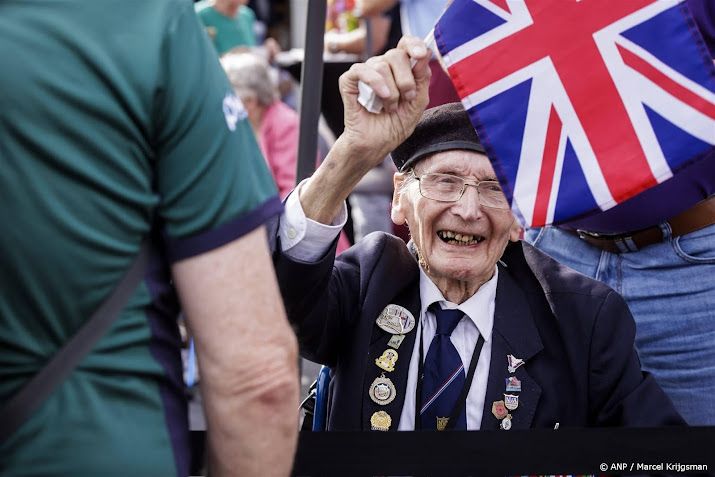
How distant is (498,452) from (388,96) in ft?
2.31

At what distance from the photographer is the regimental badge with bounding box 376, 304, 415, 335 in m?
2.18

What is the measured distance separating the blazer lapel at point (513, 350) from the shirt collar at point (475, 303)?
20mm

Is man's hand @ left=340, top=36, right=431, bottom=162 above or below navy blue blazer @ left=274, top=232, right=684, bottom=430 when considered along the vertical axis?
above

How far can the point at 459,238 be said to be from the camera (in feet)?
7.36

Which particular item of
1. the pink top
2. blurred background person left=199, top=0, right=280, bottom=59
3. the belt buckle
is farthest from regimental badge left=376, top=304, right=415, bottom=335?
blurred background person left=199, top=0, right=280, bottom=59

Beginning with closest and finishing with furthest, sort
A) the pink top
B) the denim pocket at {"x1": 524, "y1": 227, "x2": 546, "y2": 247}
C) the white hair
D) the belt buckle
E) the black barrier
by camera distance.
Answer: the black barrier, the belt buckle, the denim pocket at {"x1": 524, "y1": 227, "x2": 546, "y2": 247}, the pink top, the white hair

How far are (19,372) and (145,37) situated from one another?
0.47 metres

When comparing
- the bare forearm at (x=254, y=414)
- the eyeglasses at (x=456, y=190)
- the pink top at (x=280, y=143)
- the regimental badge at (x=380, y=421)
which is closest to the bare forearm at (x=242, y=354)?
the bare forearm at (x=254, y=414)

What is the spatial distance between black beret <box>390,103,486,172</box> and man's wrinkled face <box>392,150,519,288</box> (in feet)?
0.06

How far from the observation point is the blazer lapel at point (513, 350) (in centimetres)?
212

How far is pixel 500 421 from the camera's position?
212cm

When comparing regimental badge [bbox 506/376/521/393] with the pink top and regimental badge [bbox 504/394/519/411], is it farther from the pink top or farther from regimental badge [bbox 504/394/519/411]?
the pink top

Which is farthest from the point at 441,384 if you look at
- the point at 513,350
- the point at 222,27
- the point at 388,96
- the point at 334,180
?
the point at 222,27

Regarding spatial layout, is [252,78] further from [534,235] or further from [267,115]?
[534,235]
